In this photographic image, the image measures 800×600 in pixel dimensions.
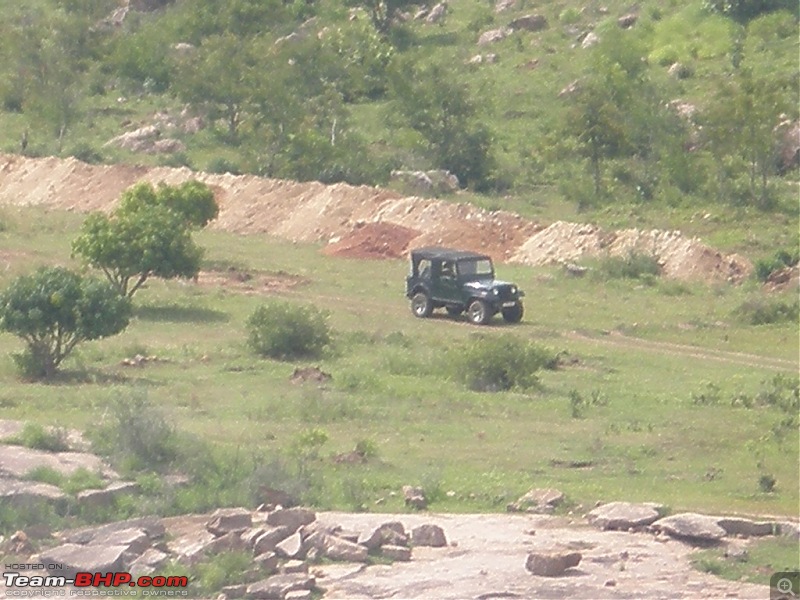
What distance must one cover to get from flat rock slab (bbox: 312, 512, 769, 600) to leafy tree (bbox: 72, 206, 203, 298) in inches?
665

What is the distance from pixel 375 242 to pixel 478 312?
33.1 ft

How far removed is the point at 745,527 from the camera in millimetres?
13789

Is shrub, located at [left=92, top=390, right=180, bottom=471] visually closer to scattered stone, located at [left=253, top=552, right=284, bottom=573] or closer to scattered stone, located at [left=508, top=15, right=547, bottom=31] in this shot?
scattered stone, located at [left=253, top=552, right=284, bottom=573]

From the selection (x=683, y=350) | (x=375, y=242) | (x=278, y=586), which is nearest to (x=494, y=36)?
(x=375, y=242)

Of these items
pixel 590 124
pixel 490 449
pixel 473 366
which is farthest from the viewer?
pixel 590 124

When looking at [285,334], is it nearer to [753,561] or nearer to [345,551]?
[345,551]

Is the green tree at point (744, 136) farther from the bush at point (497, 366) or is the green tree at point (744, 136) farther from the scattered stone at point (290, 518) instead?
the scattered stone at point (290, 518)

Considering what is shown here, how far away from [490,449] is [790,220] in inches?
947

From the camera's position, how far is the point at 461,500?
15.5 m

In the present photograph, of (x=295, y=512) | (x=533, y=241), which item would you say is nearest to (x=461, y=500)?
(x=295, y=512)

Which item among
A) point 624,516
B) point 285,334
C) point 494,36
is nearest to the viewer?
point 624,516

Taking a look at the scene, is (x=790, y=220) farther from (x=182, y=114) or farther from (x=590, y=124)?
(x=182, y=114)

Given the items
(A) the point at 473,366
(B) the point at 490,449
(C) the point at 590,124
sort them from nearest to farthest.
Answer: (B) the point at 490,449, (A) the point at 473,366, (C) the point at 590,124

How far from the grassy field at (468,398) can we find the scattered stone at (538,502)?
18cm
